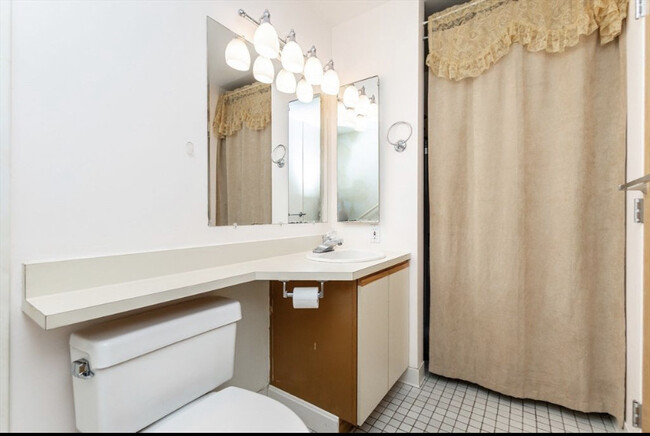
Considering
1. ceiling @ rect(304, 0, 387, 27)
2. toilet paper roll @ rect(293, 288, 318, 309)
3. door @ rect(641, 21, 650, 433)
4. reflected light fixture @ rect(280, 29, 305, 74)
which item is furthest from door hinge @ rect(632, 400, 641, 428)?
ceiling @ rect(304, 0, 387, 27)

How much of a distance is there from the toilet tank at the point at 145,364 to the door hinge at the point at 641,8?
1.92 metres

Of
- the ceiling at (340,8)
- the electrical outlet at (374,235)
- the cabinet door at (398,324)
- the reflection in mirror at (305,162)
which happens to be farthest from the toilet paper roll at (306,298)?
the ceiling at (340,8)

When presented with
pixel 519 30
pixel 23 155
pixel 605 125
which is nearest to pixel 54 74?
pixel 23 155

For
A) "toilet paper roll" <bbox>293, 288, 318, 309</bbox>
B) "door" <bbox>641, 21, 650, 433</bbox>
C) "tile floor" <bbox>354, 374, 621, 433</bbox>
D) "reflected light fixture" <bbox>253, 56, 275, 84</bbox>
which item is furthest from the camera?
"reflected light fixture" <bbox>253, 56, 275, 84</bbox>

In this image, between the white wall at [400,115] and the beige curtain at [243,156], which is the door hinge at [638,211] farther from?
the beige curtain at [243,156]

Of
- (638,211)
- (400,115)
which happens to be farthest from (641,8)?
(400,115)

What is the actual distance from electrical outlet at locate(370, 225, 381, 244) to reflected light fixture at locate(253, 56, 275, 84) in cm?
108

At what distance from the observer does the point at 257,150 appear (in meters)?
1.63

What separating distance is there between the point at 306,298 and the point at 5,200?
40.2 inches

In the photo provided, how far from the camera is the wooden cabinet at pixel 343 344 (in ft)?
4.40

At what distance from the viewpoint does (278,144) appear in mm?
1778

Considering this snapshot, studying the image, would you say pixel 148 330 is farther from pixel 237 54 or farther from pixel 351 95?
pixel 351 95

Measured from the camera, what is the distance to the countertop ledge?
800 millimetres

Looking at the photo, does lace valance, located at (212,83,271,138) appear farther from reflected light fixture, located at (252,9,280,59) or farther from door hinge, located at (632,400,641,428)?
door hinge, located at (632,400,641,428)
